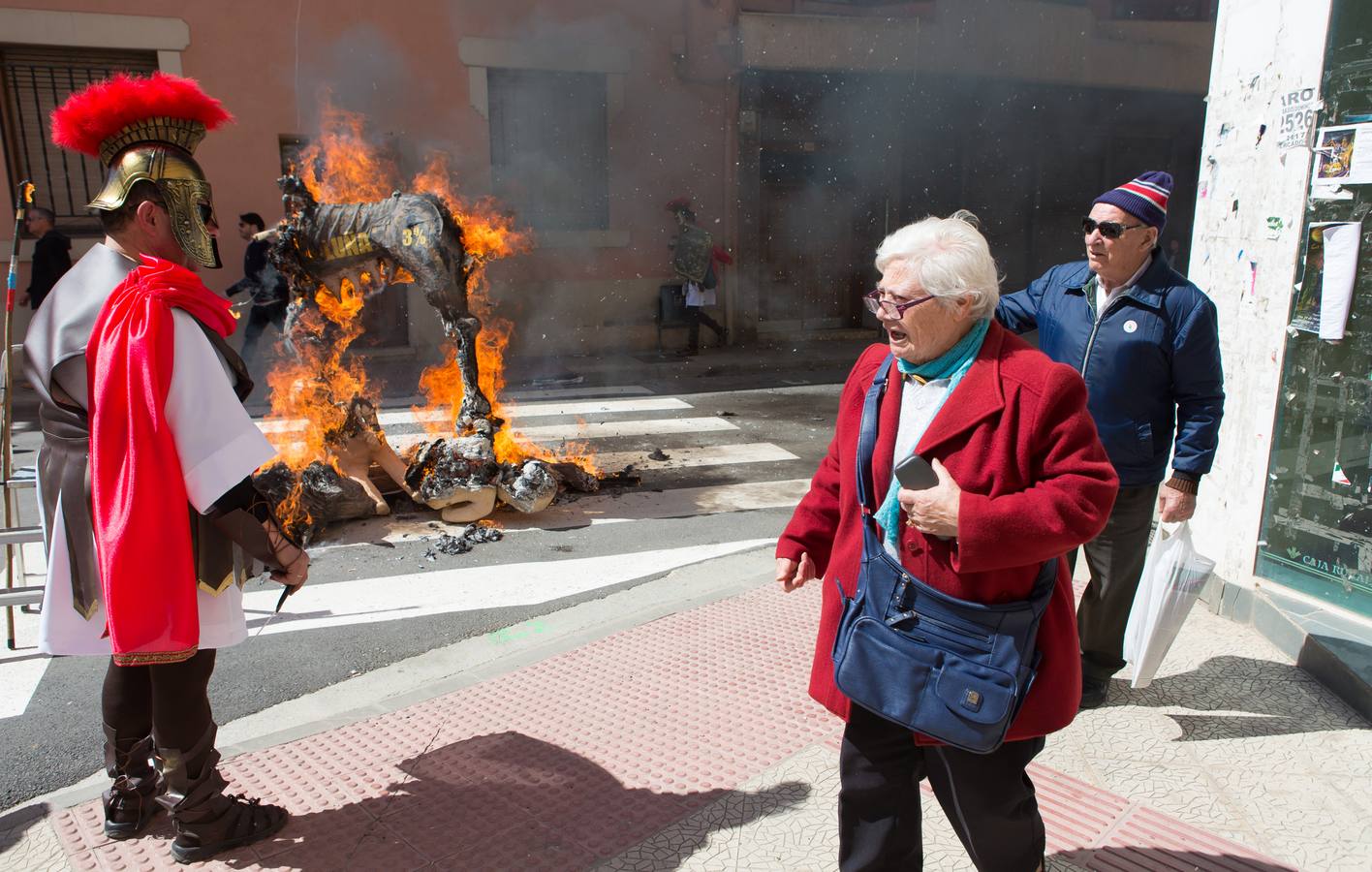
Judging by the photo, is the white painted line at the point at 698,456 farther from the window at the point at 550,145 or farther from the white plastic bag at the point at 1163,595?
the window at the point at 550,145

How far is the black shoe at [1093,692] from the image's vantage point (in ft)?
11.3

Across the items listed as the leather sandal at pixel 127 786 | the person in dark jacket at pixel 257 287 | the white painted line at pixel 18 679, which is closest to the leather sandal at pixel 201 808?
the leather sandal at pixel 127 786

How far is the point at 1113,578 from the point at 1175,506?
34 centimetres

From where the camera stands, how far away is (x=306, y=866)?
259cm

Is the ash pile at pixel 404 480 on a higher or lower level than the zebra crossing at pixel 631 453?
higher

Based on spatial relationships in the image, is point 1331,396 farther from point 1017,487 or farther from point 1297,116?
point 1017,487

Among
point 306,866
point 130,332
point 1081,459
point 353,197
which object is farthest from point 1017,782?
point 353,197

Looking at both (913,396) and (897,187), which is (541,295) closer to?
(897,187)

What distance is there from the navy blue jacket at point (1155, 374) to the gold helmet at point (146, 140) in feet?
9.05

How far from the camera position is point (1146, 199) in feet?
10.2

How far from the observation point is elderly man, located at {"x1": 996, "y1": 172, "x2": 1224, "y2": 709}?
3109mm

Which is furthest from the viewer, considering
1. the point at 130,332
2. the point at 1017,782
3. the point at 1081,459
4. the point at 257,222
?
the point at 257,222

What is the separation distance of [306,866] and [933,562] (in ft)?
6.15

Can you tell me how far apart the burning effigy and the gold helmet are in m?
3.30
